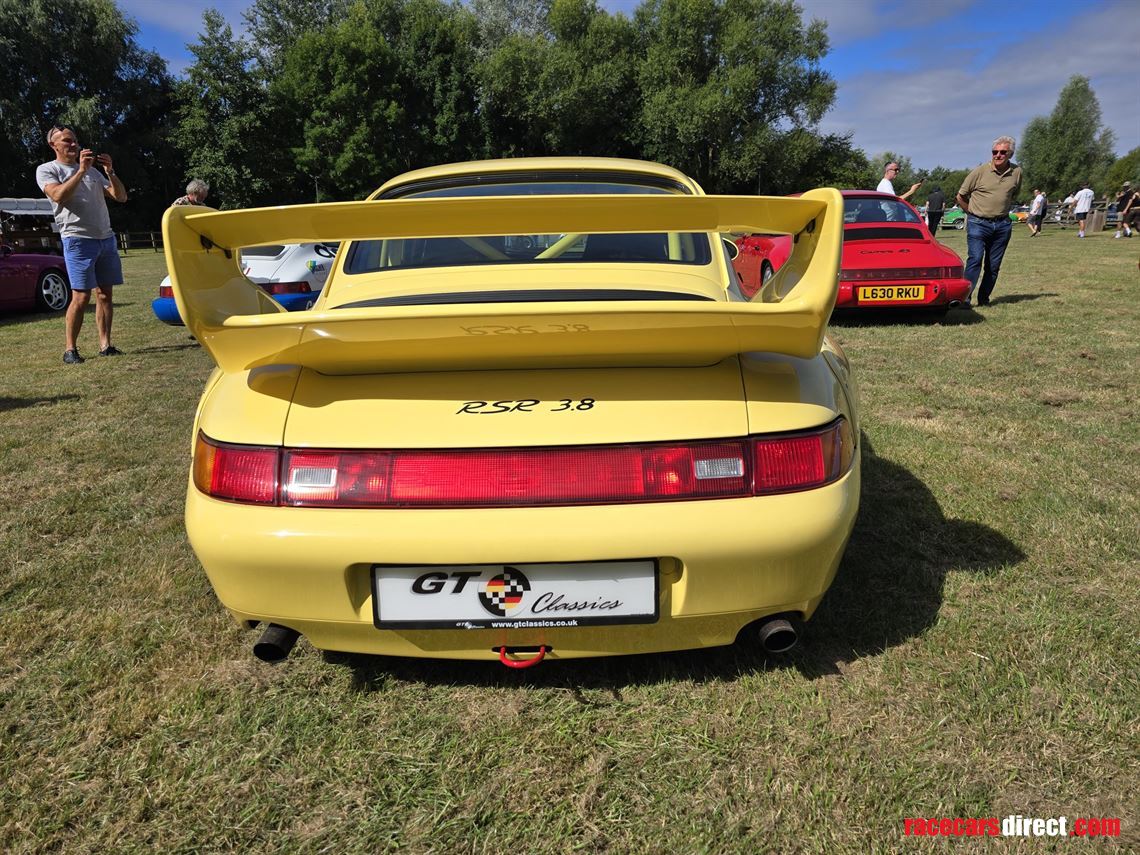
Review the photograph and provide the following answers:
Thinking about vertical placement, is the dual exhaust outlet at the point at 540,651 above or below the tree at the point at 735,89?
below

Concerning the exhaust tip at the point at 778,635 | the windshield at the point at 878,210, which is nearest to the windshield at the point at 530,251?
the exhaust tip at the point at 778,635

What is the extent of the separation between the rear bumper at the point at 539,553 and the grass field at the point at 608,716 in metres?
0.25

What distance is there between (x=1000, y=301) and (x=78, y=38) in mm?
49831

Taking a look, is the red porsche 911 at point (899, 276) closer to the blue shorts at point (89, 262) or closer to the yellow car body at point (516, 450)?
the yellow car body at point (516, 450)

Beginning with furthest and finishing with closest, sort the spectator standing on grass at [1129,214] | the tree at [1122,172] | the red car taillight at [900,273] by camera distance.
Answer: the tree at [1122,172] → the spectator standing on grass at [1129,214] → the red car taillight at [900,273]

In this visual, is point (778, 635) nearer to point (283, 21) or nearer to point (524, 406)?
point (524, 406)

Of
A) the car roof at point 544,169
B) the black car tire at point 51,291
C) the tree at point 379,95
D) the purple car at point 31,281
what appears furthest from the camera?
the tree at point 379,95

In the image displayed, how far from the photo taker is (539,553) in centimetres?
146

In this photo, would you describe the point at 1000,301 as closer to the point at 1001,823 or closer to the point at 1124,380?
the point at 1124,380

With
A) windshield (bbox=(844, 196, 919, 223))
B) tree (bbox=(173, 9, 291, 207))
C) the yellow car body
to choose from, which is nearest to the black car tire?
the yellow car body

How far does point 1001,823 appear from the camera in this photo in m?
1.41

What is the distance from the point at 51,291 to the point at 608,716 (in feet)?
Answer: 35.5

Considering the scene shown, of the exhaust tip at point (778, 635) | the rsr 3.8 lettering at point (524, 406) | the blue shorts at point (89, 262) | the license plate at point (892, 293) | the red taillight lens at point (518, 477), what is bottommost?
the exhaust tip at point (778, 635)

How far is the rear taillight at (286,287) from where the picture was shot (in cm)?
644
